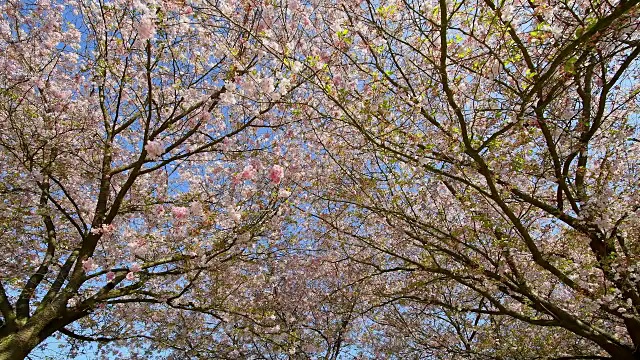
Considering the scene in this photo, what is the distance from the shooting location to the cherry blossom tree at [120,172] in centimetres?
638

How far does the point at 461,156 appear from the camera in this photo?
507 cm

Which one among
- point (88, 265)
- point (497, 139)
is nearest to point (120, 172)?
point (88, 265)

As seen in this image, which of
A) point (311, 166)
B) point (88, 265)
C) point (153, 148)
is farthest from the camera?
point (311, 166)

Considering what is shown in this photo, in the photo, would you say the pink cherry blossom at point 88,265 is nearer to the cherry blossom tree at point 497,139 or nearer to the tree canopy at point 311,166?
the tree canopy at point 311,166

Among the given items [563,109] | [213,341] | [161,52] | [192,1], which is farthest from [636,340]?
[213,341]

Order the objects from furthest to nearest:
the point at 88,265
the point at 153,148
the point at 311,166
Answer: the point at 311,166, the point at 88,265, the point at 153,148

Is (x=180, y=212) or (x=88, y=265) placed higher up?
(x=180, y=212)

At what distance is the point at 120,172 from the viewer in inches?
293

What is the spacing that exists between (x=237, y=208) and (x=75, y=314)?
2759 millimetres

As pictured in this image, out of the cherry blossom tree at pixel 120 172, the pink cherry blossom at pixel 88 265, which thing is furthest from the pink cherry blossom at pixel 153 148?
the pink cherry blossom at pixel 88 265

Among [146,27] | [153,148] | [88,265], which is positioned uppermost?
[146,27]

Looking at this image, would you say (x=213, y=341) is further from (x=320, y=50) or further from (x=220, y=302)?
(x=320, y=50)

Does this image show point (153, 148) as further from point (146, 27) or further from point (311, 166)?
point (311, 166)

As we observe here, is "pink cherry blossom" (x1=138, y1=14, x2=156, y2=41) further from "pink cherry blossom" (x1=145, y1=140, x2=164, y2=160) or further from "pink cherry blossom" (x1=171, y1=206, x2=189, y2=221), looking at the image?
"pink cherry blossom" (x1=171, y1=206, x2=189, y2=221)
